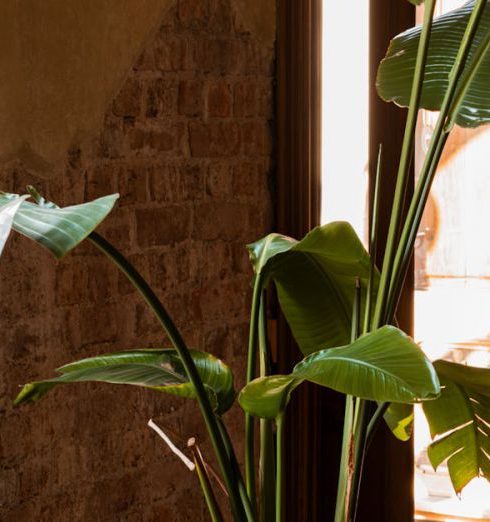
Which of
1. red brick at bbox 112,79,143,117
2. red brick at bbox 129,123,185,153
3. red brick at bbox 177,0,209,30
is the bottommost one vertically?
red brick at bbox 129,123,185,153

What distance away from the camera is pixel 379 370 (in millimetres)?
1243

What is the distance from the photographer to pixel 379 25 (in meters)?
2.83

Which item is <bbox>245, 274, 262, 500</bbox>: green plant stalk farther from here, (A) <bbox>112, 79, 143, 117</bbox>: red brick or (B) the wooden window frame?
(B) the wooden window frame

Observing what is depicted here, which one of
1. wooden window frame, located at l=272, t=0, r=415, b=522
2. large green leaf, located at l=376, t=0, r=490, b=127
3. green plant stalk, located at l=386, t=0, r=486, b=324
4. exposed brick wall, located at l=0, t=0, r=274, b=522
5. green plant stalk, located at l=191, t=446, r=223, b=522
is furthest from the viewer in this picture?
wooden window frame, located at l=272, t=0, r=415, b=522

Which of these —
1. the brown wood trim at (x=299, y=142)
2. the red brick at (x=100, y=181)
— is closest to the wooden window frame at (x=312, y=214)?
the brown wood trim at (x=299, y=142)

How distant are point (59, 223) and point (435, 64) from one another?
1064mm

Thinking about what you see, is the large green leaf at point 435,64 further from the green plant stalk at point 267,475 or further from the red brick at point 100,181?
the red brick at point 100,181

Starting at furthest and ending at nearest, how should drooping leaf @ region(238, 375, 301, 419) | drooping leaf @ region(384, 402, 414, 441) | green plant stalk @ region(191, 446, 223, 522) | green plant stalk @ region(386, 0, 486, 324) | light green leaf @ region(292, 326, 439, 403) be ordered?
drooping leaf @ region(384, 402, 414, 441) < green plant stalk @ region(191, 446, 223, 522) < green plant stalk @ region(386, 0, 486, 324) < drooping leaf @ region(238, 375, 301, 419) < light green leaf @ region(292, 326, 439, 403)

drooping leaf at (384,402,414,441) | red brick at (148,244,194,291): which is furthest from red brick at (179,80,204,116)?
drooping leaf at (384,402,414,441)

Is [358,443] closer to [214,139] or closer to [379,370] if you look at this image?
[379,370]

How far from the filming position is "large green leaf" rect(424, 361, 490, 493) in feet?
5.44

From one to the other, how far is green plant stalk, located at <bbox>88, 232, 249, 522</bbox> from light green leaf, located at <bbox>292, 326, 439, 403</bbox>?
9.1 inches

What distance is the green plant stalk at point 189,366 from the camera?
4.70 ft

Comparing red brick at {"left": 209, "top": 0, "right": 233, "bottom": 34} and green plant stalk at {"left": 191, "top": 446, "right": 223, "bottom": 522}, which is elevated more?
red brick at {"left": 209, "top": 0, "right": 233, "bottom": 34}
